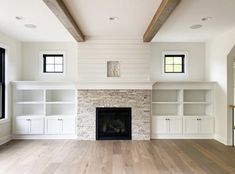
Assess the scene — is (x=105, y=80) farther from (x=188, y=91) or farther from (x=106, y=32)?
(x=188, y=91)

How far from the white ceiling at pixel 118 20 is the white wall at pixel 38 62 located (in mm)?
321

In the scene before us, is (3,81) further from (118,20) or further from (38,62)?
(118,20)

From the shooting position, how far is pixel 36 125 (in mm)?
5797

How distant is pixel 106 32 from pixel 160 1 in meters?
2.22

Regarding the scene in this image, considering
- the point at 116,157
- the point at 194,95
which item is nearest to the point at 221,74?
the point at 194,95

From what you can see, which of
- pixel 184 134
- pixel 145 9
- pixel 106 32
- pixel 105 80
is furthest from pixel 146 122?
pixel 145 9

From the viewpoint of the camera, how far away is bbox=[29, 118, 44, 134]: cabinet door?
5.79 meters

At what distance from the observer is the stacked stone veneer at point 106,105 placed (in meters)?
5.74

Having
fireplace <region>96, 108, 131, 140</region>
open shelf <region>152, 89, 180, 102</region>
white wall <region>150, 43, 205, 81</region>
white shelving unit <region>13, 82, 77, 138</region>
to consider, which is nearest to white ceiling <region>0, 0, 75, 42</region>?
white shelving unit <region>13, 82, 77, 138</region>

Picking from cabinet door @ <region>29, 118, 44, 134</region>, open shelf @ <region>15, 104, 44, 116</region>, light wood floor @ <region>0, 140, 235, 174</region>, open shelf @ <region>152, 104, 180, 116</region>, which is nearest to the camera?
light wood floor @ <region>0, 140, 235, 174</region>

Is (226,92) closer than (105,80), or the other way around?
(226,92)

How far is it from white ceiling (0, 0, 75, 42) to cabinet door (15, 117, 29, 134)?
218 centimetres

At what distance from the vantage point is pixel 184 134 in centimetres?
591

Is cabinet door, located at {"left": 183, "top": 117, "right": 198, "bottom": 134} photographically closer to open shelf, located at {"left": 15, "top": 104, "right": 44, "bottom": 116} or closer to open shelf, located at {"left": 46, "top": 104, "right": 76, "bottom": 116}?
open shelf, located at {"left": 46, "top": 104, "right": 76, "bottom": 116}
